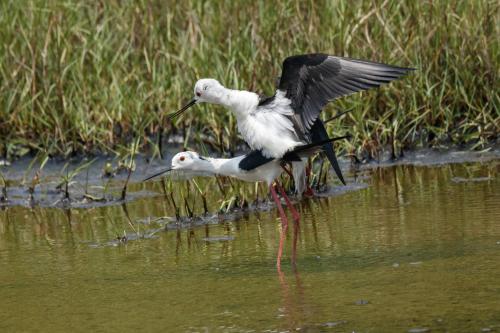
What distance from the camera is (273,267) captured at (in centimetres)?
514

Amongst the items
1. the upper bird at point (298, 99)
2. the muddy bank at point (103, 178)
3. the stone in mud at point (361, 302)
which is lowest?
the stone in mud at point (361, 302)

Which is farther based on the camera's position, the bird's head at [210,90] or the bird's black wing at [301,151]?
the bird's head at [210,90]

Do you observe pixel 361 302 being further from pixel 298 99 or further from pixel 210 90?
pixel 210 90

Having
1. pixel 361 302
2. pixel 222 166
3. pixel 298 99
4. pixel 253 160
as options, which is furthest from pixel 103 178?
pixel 361 302

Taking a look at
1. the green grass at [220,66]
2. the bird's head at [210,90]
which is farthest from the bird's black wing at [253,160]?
the green grass at [220,66]

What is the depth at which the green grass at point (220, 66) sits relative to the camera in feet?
25.4

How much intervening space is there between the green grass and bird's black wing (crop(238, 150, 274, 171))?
186 centimetres

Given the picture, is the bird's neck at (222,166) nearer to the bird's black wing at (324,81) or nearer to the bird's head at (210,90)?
the bird's head at (210,90)

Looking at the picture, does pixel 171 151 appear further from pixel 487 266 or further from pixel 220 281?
pixel 487 266

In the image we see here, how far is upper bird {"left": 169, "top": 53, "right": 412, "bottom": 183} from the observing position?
18.0 ft

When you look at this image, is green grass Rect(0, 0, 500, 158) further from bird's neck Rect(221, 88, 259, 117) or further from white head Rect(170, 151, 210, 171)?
bird's neck Rect(221, 88, 259, 117)

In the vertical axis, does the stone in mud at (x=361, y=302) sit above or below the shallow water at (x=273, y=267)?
below

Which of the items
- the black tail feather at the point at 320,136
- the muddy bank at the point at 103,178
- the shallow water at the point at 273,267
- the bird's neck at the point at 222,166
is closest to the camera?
the shallow water at the point at 273,267

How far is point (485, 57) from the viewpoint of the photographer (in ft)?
25.2
